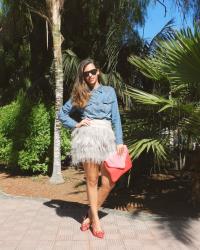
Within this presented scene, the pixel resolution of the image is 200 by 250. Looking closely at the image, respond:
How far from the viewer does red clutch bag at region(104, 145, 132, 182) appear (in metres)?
4.72

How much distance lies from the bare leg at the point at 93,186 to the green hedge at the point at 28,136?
15.1ft

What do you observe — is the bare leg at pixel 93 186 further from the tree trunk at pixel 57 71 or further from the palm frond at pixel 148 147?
the tree trunk at pixel 57 71

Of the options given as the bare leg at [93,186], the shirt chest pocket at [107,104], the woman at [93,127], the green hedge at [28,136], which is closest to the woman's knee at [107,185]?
the woman at [93,127]

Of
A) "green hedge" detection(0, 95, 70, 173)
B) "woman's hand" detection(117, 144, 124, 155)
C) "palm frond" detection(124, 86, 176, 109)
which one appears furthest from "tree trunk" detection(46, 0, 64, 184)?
"woman's hand" detection(117, 144, 124, 155)

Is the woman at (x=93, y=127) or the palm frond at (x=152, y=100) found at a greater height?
the palm frond at (x=152, y=100)

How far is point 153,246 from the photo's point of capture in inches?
181

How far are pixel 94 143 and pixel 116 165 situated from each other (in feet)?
1.11

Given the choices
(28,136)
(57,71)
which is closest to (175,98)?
(57,71)

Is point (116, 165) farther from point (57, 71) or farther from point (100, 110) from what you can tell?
point (57, 71)

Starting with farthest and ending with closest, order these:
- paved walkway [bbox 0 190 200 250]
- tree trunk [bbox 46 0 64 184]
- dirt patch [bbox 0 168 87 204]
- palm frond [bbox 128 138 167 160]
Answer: tree trunk [bbox 46 0 64 184] → dirt patch [bbox 0 168 87 204] → palm frond [bbox 128 138 167 160] → paved walkway [bbox 0 190 200 250]

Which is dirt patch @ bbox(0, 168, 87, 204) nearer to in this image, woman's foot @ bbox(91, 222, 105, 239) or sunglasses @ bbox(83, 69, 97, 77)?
woman's foot @ bbox(91, 222, 105, 239)

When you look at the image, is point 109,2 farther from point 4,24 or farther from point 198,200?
point 198,200

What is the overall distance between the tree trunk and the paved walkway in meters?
2.47

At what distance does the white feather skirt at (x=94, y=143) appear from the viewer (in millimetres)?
4688
